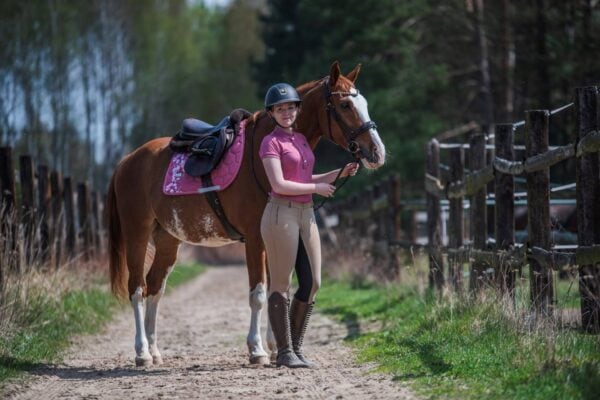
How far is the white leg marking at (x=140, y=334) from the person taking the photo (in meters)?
8.38

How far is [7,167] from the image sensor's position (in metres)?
10.9

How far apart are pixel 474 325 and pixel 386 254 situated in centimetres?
841

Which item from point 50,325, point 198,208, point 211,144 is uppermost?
point 211,144

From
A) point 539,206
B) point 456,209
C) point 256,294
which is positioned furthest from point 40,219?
point 539,206

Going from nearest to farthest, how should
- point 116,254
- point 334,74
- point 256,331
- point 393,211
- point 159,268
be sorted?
1. point 334,74
2. point 256,331
3. point 159,268
4. point 116,254
5. point 393,211

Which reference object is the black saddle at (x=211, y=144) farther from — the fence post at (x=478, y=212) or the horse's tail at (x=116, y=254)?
the fence post at (x=478, y=212)

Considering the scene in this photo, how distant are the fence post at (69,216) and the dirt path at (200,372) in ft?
11.3

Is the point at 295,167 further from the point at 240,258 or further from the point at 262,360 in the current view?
the point at 240,258

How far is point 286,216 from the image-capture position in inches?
296

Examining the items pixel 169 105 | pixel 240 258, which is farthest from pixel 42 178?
pixel 169 105

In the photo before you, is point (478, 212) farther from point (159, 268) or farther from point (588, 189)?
point (159, 268)

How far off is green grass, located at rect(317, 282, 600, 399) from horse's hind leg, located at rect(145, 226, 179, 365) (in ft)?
5.97

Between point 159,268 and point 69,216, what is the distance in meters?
6.87

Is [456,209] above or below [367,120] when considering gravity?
below
